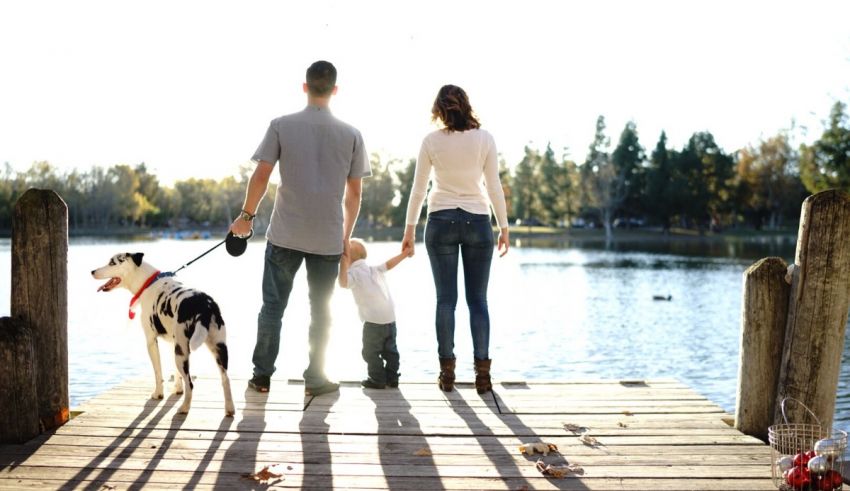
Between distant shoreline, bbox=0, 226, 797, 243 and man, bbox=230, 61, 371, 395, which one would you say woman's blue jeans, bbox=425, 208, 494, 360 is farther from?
distant shoreline, bbox=0, 226, 797, 243

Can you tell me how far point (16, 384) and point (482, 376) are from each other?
2930 millimetres

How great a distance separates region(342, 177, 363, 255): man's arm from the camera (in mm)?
5383

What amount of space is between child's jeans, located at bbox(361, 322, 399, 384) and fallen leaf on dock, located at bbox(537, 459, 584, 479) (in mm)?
2047

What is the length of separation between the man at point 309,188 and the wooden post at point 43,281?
102 centimetres

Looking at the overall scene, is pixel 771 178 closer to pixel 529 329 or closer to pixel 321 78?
pixel 529 329

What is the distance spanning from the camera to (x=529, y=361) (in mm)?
15570

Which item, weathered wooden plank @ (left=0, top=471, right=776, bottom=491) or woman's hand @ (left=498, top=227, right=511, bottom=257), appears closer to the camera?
weathered wooden plank @ (left=0, top=471, right=776, bottom=491)

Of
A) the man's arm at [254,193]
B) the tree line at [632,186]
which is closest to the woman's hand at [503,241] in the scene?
the man's arm at [254,193]

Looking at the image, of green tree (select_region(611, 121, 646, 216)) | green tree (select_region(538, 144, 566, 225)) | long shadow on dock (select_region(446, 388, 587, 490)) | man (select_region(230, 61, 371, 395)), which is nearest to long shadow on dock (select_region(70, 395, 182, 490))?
man (select_region(230, 61, 371, 395))

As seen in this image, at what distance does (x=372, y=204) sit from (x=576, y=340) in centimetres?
7205

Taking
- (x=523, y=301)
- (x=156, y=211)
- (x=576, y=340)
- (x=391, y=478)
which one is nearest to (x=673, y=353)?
(x=576, y=340)

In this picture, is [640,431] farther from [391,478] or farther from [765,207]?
A: [765,207]

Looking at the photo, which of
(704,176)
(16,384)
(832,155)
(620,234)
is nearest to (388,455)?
(16,384)

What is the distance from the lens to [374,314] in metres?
5.97
